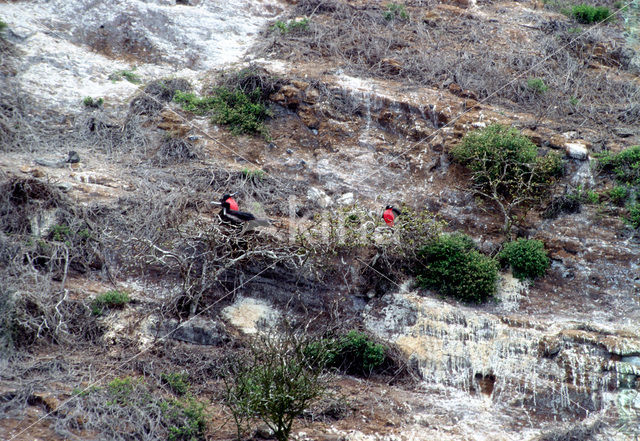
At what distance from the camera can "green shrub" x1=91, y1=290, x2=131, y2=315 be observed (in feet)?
33.1

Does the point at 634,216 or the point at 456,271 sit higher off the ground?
the point at 634,216

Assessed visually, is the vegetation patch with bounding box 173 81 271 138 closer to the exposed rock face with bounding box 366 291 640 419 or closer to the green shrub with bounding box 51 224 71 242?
the green shrub with bounding box 51 224 71 242

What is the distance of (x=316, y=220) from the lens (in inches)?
442

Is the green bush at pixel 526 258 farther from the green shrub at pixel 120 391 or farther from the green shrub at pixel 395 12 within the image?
the green shrub at pixel 395 12

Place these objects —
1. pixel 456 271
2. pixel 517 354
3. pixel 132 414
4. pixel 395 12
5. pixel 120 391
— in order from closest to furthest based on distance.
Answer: pixel 132 414, pixel 120 391, pixel 517 354, pixel 456 271, pixel 395 12

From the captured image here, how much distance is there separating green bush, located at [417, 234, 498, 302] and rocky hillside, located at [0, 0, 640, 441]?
86mm

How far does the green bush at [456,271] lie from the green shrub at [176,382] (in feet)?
15.4

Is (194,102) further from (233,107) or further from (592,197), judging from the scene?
(592,197)

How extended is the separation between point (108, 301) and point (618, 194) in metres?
10.1

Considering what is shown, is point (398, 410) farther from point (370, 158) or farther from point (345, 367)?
point (370, 158)

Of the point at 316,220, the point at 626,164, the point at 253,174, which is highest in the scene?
the point at 626,164

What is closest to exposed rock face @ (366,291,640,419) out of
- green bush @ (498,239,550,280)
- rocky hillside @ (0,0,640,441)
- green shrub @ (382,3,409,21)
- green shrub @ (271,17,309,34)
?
rocky hillside @ (0,0,640,441)

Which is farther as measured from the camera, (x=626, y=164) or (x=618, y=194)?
(x=626, y=164)

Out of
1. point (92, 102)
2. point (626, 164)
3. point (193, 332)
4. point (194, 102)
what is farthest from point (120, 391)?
point (626, 164)
